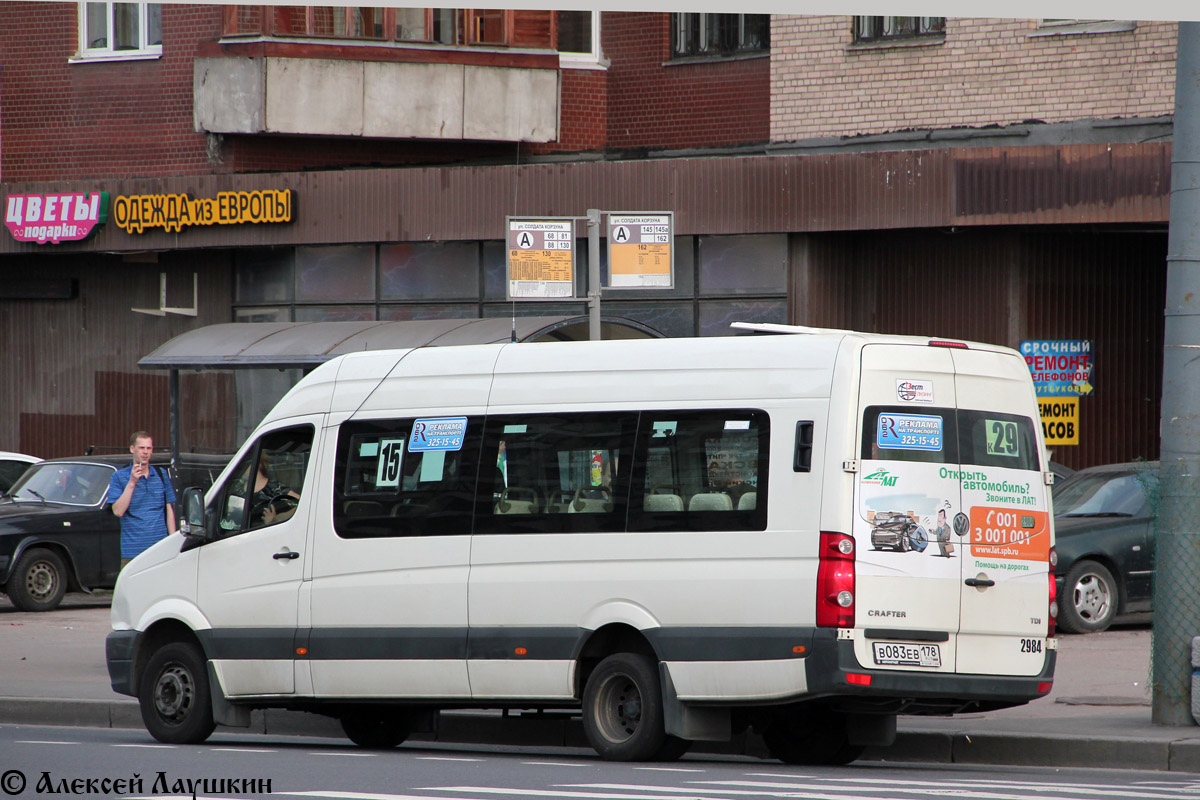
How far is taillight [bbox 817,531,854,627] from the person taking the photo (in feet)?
29.4

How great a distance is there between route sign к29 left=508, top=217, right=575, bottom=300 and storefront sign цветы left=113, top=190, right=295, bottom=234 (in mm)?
9397

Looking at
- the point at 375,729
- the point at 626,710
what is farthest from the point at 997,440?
the point at 375,729

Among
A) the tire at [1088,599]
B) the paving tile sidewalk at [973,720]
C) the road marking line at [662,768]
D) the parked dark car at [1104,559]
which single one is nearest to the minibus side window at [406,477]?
the paving tile sidewalk at [973,720]

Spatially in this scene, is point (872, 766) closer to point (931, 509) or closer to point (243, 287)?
point (931, 509)

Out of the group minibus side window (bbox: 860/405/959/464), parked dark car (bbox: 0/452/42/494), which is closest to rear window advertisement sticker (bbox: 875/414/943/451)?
minibus side window (bbox: 860/405/959/464)

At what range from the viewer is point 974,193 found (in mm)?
19688

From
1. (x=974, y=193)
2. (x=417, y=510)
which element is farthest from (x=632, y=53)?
(x=417, y=510)

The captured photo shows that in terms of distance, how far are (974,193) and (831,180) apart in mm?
1721

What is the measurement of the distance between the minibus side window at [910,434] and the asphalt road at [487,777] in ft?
5.46

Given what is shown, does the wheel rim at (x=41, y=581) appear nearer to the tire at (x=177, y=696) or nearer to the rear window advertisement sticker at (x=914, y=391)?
the tire at (x=177, y=696)

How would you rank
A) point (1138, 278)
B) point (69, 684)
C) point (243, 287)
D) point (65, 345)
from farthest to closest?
point (65, 345) < point (243, 287) < point (1138, 278) < point (69, 684)

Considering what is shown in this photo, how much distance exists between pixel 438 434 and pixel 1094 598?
7.90 meters

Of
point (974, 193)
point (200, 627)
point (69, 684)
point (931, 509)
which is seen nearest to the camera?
point (931, 509)

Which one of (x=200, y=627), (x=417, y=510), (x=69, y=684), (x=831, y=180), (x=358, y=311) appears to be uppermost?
(x=831, y=180)
